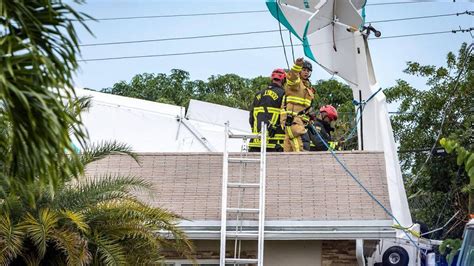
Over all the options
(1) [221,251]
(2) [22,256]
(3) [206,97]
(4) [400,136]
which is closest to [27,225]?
(2) [22,256]

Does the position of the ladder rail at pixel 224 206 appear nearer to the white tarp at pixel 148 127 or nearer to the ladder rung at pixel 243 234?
the ladder rung at pixel 243 234

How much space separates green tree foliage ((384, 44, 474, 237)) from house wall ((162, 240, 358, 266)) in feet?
29.8

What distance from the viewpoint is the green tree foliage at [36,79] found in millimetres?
5902

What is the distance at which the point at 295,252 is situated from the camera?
45.7ft

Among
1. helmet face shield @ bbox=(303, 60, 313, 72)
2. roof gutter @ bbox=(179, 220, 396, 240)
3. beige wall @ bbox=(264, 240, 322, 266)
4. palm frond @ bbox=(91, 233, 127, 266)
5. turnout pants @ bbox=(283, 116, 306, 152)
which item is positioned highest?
helmet face shield @ bbox=(303, 60, 313, 72)

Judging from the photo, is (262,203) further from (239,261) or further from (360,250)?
(360,250)

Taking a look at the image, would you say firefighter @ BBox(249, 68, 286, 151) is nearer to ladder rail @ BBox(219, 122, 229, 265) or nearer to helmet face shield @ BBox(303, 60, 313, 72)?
helmet face shield @ BBox(303, 60, 313, 72)

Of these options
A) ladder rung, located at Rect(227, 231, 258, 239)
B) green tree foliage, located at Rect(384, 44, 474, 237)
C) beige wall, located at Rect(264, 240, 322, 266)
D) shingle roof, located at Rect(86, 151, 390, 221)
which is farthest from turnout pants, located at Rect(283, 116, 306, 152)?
green tree foliage, located at Rect(384, 44, 474, 237)

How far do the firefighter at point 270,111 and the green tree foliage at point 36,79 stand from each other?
9122 mm

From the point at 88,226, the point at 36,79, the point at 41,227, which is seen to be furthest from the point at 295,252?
the point at 36,79

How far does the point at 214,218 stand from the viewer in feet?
44.3

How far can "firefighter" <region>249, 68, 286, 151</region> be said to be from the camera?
15.4 metres

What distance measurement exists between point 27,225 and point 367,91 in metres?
6.18

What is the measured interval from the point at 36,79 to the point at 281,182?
8.31 metres
